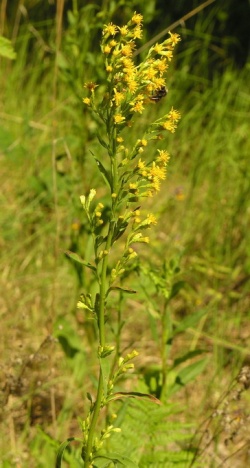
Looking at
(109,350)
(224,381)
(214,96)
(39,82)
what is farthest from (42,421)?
(39,82)

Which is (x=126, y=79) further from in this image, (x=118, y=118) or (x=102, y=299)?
(x=102, y=299)

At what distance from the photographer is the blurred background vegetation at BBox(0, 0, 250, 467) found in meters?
2.51

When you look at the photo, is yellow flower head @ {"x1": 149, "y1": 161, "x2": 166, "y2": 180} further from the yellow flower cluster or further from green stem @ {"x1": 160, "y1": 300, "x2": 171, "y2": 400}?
green stem @ {"x1": 160, "y1": 300, "x2": 171, "y2": 400}

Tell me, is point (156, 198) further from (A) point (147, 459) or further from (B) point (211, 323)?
(A) point (147, 459)

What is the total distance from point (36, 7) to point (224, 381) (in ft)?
9.07

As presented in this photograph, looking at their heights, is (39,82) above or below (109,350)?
above

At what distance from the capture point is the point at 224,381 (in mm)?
2770

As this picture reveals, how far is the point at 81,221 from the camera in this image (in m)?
2.52

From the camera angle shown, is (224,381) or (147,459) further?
(224,381)

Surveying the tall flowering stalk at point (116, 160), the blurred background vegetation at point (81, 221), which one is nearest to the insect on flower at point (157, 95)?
the tall flowering stalk at point (116, 160)

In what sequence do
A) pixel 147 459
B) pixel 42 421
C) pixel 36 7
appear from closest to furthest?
1. pixel 147 459
2. pixel 42 421
3. pixel 36 7

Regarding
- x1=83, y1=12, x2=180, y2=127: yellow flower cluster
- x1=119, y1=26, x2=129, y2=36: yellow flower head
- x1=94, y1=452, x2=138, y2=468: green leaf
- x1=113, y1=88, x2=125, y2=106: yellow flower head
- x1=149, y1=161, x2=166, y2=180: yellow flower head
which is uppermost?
x1=119, y1=26, x2=129, y2=36: yellow flower head

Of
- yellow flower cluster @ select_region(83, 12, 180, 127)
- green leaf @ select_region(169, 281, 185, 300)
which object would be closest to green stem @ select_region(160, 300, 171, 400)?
green leaf @ select_region(169, 281, 185, 300)

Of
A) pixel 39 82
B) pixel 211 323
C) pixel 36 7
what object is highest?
pixel 36 7
